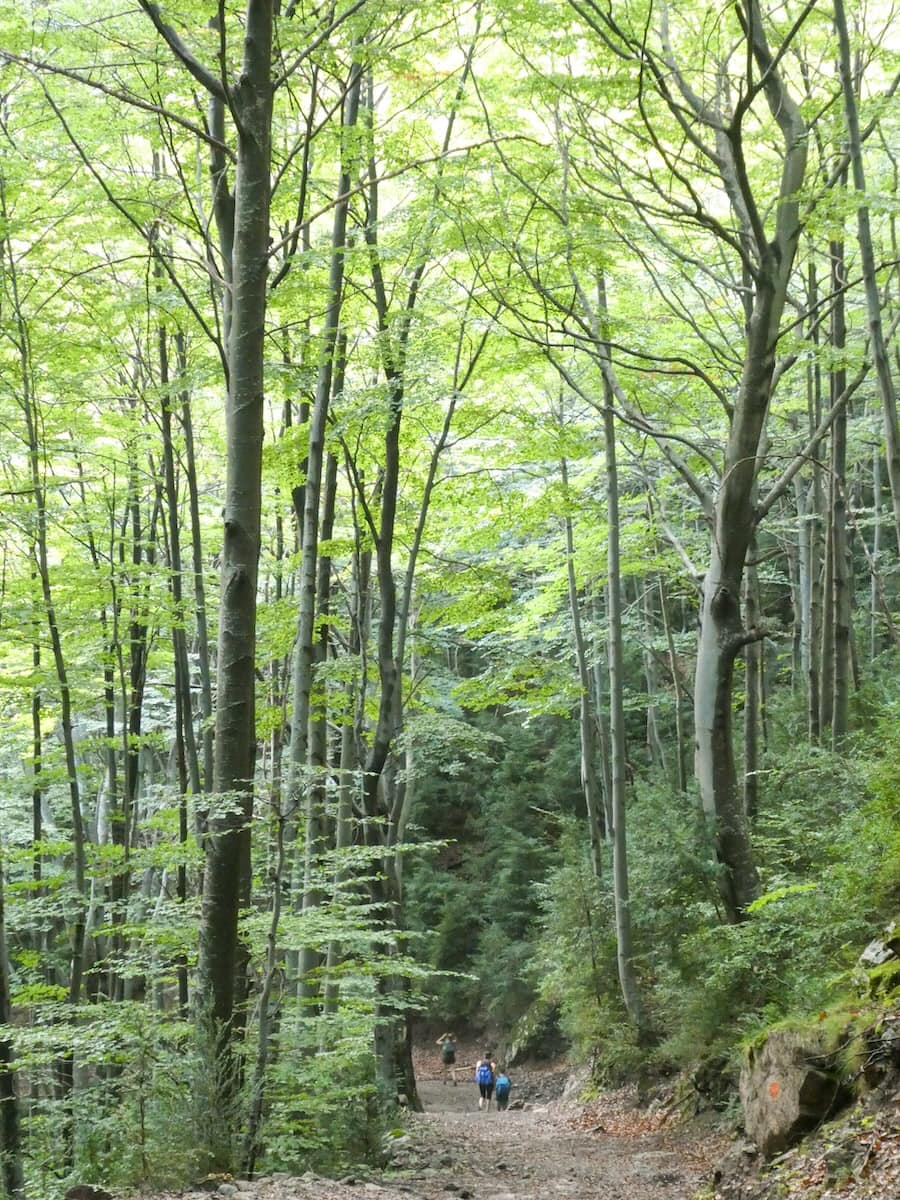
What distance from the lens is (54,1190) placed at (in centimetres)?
565

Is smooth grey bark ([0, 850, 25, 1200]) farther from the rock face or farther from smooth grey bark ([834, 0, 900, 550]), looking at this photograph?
smooth grey bark ([834, 0, 900, 550])

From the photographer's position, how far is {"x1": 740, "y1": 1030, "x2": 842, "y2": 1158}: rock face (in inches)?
206

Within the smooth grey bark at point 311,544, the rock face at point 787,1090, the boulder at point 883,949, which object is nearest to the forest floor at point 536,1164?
the rock face at point 787,1090

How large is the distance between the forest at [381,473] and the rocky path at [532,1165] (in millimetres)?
519

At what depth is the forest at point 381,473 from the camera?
5.66m

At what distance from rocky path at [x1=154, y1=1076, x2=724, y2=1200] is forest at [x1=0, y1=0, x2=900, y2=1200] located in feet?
1.70

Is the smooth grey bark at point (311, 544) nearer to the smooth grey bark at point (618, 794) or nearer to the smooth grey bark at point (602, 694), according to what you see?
the smooth grey bark at point (618, 794)

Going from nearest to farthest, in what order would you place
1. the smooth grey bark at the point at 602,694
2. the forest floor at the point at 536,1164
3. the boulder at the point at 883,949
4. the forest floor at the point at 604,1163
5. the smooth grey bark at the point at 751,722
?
1. the forest floor at the point at 604,1163
2. the forest floor at the point at 536,1164
3. the boulder at the point at 883,949
4. the smooth grey bark at the point at 751,722
5. the smooth grey bark at the point at 602,694

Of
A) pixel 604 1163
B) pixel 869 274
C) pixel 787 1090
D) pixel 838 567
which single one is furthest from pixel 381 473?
pixel 787 1090

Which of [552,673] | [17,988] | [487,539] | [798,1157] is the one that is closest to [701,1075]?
[798,1157]

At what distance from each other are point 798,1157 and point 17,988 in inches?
351

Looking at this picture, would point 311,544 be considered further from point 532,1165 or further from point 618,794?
point 532,1165

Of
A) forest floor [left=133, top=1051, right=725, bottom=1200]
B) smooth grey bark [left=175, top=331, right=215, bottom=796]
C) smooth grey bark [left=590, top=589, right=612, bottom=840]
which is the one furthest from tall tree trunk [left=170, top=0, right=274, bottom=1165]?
smooth grey bark [left=590, top=589, right=612, bottom=840]

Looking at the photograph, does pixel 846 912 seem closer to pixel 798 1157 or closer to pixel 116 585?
pixel 798 1157
